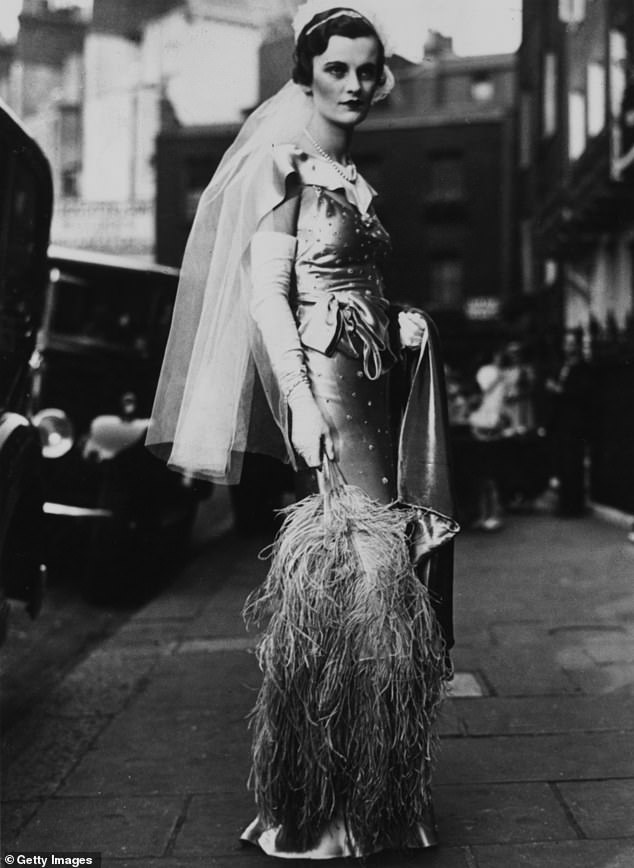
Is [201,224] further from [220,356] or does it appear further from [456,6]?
[456,6]

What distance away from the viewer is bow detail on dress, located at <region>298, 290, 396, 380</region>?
2.69 meters

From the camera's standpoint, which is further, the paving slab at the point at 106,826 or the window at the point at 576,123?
the window at the point at 576,123

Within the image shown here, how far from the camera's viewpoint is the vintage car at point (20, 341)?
12.6ft

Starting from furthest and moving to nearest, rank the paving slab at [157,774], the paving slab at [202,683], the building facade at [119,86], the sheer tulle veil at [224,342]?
the building facade at [119,86] < the paving slab at [202,683] < the paving slab at [157,774] < the sheer tulle veil at [224,342]

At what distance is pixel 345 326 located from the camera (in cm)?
270

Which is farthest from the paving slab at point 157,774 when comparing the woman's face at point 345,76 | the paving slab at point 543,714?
the woman's face at point 345,76

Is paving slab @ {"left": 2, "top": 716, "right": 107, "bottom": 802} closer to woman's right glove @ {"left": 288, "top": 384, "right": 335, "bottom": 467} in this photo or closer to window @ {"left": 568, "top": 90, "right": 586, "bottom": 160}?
woman's right glove @ {"left": 288, "top": 384, "right": 335, "bottom": 467}

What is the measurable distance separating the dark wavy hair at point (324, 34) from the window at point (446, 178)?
27.8m

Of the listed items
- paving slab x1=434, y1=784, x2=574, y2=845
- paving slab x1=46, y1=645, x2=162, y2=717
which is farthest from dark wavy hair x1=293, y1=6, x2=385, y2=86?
paving slab x1=46, y1=645, x2=162, y2=717

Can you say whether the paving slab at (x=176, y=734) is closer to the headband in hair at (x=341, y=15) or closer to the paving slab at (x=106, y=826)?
the paving slab at (x=106, y=826)

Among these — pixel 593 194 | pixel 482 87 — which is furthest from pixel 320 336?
pixel 482 87

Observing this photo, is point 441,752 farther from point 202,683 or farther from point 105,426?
point 105,426

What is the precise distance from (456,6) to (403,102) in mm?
30263

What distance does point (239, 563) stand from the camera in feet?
25.7
